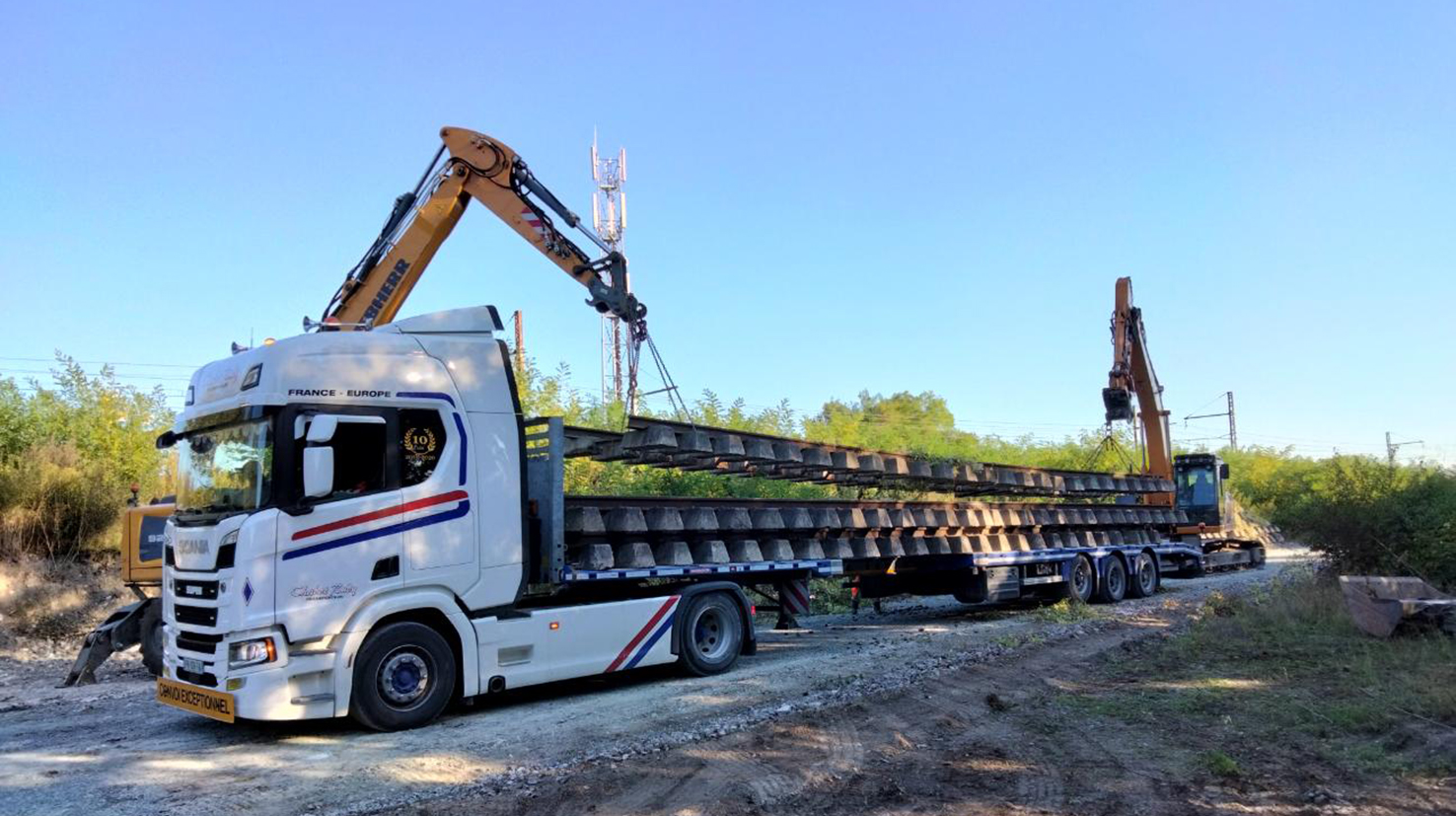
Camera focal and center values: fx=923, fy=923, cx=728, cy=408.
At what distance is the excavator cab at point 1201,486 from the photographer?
88.8 ft

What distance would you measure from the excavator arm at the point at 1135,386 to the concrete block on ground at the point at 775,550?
44.9 ft

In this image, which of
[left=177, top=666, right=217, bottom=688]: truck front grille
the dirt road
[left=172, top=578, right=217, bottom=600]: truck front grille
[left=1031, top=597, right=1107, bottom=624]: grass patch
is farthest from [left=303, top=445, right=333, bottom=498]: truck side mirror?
[left=1031, top=597, right=1107, bottom=624]: grass patch

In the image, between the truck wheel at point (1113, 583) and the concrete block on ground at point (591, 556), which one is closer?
the concrete block on ground at point (591, 556)

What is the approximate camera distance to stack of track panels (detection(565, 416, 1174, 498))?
10609mm

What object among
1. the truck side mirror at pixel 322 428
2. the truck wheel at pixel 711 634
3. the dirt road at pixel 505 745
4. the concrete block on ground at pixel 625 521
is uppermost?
the truck side mirror at pixel 322 428

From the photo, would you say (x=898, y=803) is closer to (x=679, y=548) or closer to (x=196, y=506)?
(x=679, y=548)

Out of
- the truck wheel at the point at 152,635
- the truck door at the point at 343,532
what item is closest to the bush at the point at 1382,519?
the truck door at the point at 343,532

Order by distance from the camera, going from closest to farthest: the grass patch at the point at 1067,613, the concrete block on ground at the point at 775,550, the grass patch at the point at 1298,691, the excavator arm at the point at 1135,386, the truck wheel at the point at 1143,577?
the grass patch at the point at 1298,691 → the concrete block on ground at the point at 775,550 → the grass patch at the point at 1067,613 → the truck wheel at the point at 1143,577 → the excavator arm at the point at 1135,386

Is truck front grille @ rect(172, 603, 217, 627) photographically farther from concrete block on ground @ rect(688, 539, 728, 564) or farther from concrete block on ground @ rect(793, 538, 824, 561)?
concrete block on ground @ rect(793, 538, 824, 561)

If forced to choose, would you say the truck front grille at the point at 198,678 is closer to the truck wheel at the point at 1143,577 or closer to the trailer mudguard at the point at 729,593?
the trailer mudguard at the point at 729,593

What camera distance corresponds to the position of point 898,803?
5.55m

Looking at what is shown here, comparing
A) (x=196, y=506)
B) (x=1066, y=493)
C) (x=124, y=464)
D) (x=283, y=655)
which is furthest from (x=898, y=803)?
(x=124, y=464)

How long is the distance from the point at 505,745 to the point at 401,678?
1.35m

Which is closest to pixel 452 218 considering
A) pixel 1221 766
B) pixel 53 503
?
pixel 1221 766
